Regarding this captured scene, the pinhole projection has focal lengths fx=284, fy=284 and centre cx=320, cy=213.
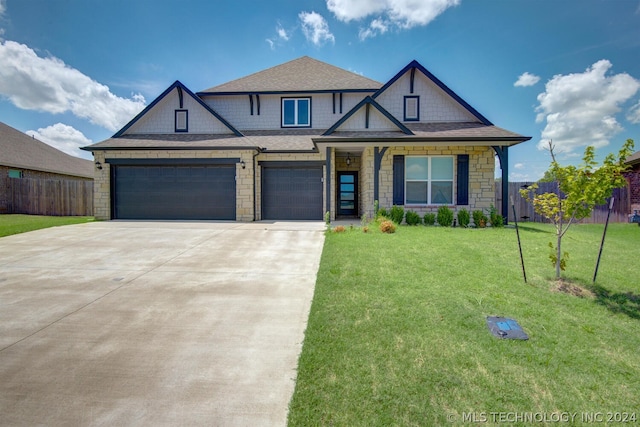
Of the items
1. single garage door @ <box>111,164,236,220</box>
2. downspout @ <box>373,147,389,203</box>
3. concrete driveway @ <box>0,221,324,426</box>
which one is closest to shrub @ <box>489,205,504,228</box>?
downspout @ <box>373,147,389,203</box>

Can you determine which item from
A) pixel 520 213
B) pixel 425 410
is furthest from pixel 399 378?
pixel 520 213

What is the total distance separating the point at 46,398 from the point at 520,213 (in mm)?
17637

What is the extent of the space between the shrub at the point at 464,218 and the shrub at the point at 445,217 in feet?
1.32

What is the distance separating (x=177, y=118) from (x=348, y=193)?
9296 mm

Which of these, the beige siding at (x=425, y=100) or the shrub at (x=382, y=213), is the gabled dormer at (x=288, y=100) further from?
the shrub at (x=382, y=213)

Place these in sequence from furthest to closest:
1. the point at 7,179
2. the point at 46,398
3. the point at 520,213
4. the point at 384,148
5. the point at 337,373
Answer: the point at 7,179 < the point at 520,213 < the point at 384,148 < the point at 337,373 < the point at 46,398

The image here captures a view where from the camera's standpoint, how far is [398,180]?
11406mm

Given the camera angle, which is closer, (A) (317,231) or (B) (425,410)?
(B) (425,410)

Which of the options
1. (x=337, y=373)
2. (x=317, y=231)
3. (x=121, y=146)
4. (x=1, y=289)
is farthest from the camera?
(x=121, y=146)

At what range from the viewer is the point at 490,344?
2.76 m

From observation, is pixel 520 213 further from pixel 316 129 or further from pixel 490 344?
pixel 490 344

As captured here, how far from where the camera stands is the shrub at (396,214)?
34.8 ft

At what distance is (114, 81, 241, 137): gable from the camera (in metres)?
13.9

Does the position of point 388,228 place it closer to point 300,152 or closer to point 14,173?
point 300,152
